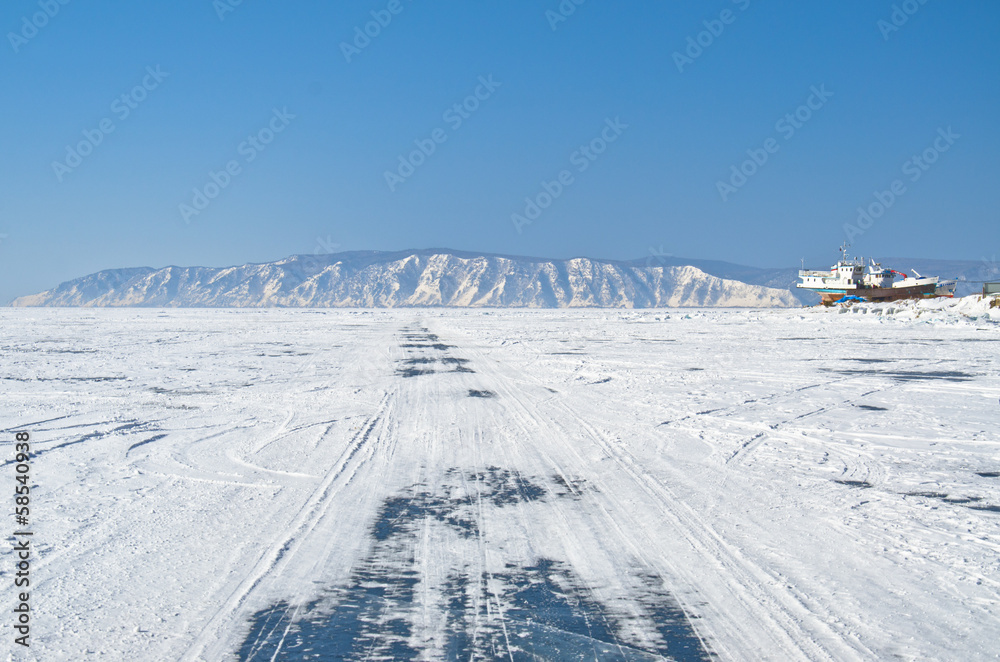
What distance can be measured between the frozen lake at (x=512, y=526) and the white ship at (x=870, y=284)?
56363 millimetres

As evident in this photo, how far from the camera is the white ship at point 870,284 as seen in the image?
57.8 m

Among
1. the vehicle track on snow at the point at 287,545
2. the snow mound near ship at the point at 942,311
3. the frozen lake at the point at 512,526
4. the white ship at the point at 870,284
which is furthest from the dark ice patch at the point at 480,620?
the white ship at the point at 870,284

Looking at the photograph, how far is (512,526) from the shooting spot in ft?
14.1

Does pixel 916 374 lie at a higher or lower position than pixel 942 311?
lower

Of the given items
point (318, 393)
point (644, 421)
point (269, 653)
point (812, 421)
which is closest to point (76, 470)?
point (269, 653)

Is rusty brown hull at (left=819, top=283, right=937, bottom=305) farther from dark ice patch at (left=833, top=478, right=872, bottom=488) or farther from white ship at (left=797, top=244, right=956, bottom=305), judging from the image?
dark ice patch at (left=833, top=478, right=872, bottom=488)

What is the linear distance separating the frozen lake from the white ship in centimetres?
5636

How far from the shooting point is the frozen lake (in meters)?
2.90

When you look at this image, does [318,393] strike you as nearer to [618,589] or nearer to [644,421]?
[644,421]

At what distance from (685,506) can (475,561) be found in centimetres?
187

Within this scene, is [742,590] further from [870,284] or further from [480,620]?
[870,284]

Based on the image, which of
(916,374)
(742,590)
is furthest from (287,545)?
(916,374)

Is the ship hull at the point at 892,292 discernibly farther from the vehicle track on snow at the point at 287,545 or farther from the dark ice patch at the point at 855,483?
the vehicle track on snow at the point at 287,545

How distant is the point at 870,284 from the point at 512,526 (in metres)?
68.9
